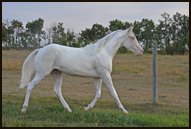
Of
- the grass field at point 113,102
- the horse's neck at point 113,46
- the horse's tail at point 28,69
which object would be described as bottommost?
the grass field at point 113,102

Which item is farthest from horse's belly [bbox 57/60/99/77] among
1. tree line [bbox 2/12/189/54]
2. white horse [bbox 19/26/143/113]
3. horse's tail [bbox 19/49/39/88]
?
tree line [bbox 2/12/189/54]

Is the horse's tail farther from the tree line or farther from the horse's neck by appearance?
the tree line

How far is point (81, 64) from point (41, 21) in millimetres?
52146

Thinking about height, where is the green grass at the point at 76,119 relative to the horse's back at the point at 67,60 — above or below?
below

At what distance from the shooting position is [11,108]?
355 inches

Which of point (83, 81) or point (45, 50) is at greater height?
point (45, 50)

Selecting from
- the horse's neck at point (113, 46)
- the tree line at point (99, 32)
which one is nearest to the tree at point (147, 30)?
the tree line at point (99, 32)

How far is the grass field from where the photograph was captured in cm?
749

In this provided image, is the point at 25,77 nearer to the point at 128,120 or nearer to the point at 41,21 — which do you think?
the point at 128,120

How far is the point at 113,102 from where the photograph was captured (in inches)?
434

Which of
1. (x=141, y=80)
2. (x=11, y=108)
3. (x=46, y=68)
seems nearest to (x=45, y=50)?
(x=46, y=68)

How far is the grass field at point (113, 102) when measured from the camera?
7.49 metres

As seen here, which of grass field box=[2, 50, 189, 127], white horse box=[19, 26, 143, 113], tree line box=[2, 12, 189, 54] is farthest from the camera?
tree line box=[2, 12, 189, 54]

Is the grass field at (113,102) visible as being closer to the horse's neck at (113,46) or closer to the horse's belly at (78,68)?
the horse's belly at (78,68)
